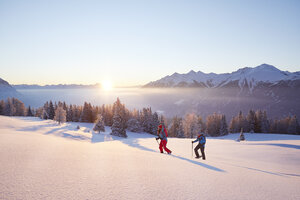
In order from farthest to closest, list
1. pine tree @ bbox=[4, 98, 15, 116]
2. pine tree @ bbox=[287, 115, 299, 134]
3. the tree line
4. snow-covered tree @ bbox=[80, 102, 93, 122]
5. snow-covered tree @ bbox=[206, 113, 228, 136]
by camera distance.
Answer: pine tree @ bbox=[4, 98, 15, 116] < snow-covered tree @ bbox=[80, 102, 93, 122] < snow-covered tree @ bbox=[206, 113, 228, 136] < pine tree @ bbox=[287, 115, 299, 134] < the tree line

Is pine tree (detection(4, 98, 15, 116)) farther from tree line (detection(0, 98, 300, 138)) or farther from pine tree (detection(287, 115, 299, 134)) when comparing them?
pine tree (detection(287, 115, 299, 134))

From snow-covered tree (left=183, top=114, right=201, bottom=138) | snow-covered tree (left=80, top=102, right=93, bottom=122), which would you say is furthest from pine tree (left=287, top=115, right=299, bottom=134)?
snow-covered tree (left=80, top=102, right=93, bottom=122)

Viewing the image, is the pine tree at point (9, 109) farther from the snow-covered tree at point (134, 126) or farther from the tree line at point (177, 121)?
the snow-covered tree at point (134, 126)

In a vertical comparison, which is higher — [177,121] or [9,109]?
[9,109]

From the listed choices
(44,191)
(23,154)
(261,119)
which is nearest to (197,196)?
(44,191)

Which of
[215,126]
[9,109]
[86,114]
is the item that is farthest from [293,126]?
[9,109]

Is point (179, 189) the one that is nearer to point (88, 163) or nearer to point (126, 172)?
point (126, 172)

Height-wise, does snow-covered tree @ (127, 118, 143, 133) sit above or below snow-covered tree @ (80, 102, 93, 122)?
below

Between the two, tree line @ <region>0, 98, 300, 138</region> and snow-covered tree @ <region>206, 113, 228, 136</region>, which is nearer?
tree line @ <region>0, 98, 300, 138</region>

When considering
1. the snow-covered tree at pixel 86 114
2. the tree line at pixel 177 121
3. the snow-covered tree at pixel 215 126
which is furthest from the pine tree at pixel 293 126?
the snow-covered tree at pixel 86 114

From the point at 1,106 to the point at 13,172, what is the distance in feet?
343

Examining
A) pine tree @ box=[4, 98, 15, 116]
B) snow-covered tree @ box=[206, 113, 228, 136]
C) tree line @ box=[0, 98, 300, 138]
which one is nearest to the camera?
tree line @ box=[0, 98, 300, 138]

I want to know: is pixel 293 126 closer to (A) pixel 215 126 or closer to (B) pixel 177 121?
(A) pixel 215 126

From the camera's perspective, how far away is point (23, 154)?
448cm
